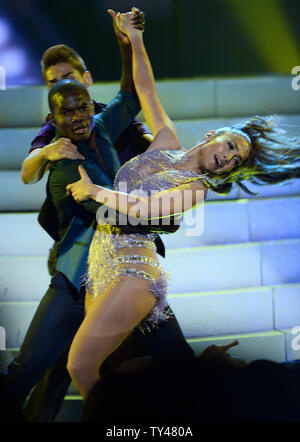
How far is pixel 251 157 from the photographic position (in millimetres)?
1745

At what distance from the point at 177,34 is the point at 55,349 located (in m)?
1.66

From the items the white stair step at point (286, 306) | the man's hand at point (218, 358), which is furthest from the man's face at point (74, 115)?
the white stair step at point (286, 306)

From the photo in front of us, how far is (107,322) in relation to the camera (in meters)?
1.57

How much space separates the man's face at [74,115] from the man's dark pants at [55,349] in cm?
56

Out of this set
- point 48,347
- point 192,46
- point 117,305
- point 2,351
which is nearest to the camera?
point 117,305

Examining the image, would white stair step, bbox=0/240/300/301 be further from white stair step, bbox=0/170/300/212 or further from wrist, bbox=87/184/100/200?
wrist, bbox=87/184/100/200

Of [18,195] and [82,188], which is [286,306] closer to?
[82,188]

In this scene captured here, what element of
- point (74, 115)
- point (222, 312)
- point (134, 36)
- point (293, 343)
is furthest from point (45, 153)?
point (293, 343)

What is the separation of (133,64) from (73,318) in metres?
1.03

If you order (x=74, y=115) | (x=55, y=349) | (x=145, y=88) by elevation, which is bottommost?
(x=55, y=349)

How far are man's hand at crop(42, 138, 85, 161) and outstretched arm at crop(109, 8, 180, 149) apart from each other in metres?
0.30
